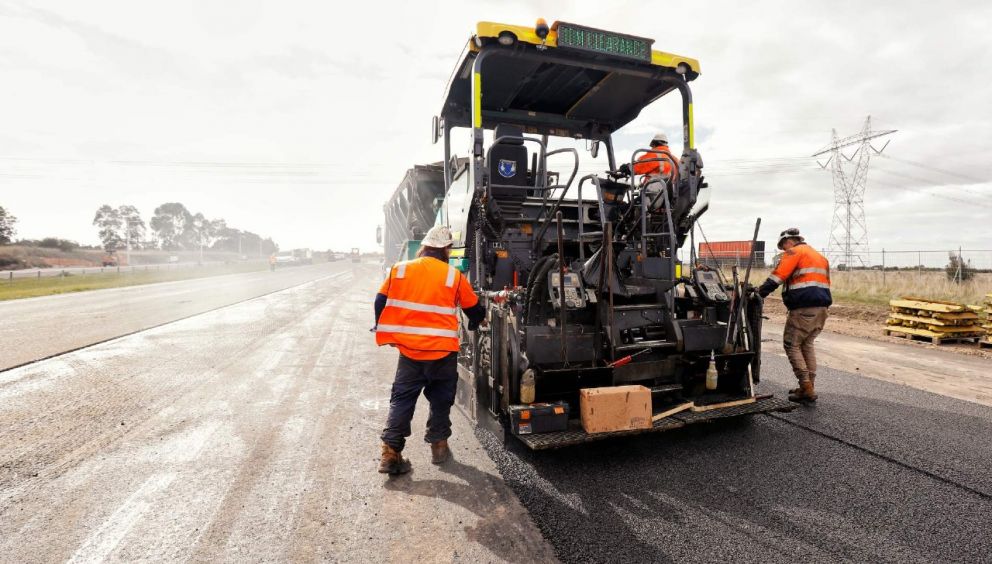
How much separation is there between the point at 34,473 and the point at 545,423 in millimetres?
3476

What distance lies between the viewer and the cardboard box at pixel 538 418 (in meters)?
3.23

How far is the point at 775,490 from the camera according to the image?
302cm

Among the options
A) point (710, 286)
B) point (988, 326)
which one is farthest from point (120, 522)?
point (988, 326)

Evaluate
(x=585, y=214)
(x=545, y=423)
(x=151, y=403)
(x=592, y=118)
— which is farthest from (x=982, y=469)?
(x=151, y=403)

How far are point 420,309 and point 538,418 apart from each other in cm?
112

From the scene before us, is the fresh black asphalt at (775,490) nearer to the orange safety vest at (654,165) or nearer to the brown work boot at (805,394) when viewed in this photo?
the brown work boot at (805,394)

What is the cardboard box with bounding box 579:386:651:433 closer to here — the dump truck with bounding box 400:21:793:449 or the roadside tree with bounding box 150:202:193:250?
the dump truck with bounding box 400:21:793:449

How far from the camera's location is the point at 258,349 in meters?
7.41

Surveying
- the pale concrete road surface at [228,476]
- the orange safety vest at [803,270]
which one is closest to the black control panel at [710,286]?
the orange safety vest at [803,270]

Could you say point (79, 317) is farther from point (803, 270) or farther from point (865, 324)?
point (865, 324)

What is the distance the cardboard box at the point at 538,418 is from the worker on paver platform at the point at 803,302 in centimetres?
287


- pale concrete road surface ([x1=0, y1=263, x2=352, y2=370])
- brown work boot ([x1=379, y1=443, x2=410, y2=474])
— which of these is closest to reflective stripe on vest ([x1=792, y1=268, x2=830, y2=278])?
brown work boot ([x1=379, y1=443, x2=410, y2=474])

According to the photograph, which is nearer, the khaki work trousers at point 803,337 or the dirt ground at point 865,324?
the khaki work trousers at point 803,337

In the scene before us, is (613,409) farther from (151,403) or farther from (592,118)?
(151,403)
